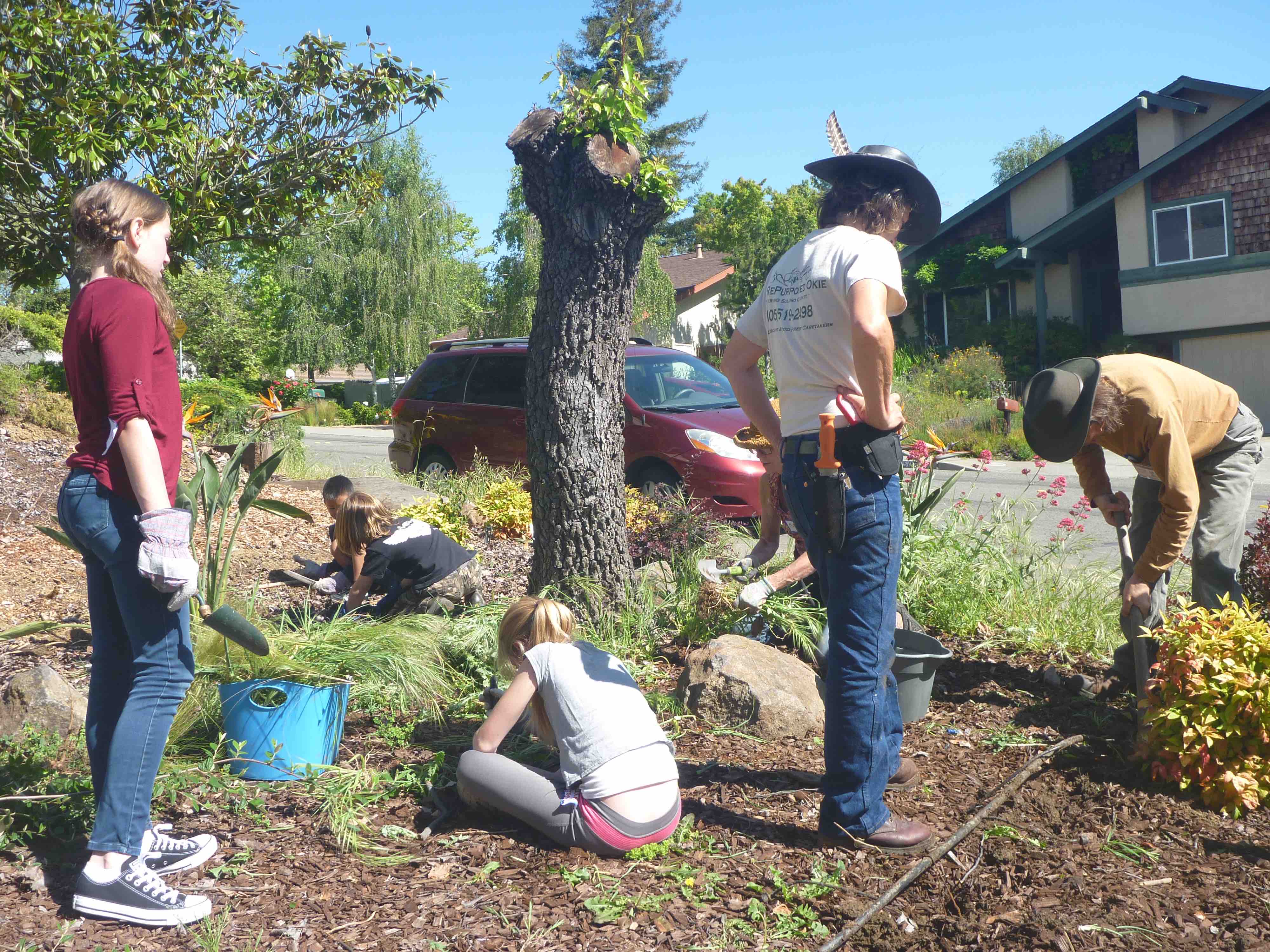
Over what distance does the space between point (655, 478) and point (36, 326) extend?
8538 millimetres

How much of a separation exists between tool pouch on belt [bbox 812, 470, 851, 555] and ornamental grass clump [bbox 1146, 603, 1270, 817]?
53.0 inches

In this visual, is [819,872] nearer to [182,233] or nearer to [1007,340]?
[182,233]

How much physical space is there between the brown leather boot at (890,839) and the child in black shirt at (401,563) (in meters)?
2.63

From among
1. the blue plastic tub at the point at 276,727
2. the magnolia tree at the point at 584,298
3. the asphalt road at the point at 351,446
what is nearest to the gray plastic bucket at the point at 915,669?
the magnolia tree at the point at 584,298

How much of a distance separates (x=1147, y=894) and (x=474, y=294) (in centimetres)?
4276

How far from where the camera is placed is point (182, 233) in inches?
305

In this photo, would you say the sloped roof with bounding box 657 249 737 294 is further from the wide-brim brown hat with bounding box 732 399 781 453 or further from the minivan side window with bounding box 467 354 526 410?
the wide-brim brown hat with bounding box 732 399 781 453

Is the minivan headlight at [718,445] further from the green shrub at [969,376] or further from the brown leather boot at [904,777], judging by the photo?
the green shrub at [969,376]

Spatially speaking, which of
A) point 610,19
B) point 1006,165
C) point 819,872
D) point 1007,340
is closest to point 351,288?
point 610,19

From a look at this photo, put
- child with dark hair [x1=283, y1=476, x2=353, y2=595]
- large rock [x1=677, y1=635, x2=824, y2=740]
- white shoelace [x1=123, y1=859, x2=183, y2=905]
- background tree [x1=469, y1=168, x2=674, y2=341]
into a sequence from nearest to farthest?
1. white shoelace [x1=123, y1=859, x2=183, y2=905]
2. large rock [x1=677, y1=635, x2=824, y2=740]
3. child with dark hair [x1=283, y1=476, x2=353, y2=595]
4. background tree [x1=469, y1=168, x2=674, y2=341]

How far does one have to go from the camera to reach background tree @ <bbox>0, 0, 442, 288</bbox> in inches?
272

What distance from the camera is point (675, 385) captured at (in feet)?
30.4

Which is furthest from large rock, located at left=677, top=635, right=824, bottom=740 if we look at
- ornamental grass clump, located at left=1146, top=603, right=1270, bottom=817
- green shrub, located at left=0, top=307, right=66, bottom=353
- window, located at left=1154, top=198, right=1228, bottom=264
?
A: window, located at left=1154, top=198, right=1228, bottom=264

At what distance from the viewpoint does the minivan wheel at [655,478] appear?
8.48 meters
